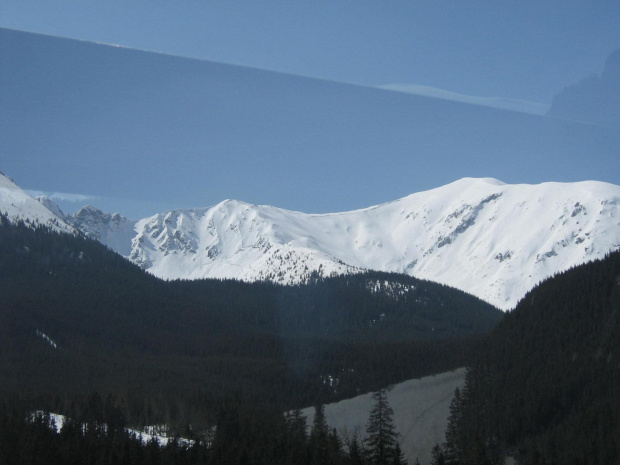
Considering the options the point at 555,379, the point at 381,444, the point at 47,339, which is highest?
the point at 47,339

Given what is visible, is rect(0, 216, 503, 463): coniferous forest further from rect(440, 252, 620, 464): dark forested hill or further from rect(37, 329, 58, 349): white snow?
rect(440, 252, 620, 464): dark forested hill

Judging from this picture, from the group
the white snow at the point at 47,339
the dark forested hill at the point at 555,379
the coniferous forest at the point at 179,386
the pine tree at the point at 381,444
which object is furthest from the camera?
the white snow at the point at 47,339

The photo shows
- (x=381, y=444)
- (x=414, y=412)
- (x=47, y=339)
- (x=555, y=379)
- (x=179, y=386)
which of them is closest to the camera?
(x=381, y=444)

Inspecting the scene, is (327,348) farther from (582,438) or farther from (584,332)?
(582,438)

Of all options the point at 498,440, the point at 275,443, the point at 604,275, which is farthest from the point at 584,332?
the point at 275,443

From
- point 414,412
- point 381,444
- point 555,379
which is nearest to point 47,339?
point 414,412

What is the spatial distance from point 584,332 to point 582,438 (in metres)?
31.4

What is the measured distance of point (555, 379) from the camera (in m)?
122

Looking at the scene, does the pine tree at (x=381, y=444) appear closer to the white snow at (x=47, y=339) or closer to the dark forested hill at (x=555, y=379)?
the dark forested hill at (x=555, y=379)

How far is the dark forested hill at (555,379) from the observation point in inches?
4072

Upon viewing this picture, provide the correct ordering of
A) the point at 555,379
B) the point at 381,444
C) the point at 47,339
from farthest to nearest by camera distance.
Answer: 1. the point at 47,339
2. the point at 555,379
3. the point at 381,444

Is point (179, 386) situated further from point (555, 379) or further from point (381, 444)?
point (381, 444)

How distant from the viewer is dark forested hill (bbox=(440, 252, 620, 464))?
103438 millimetres

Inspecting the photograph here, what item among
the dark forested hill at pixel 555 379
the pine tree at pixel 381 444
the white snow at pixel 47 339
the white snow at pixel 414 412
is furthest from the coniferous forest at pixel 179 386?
the dark forested hill at pixel 555 379
